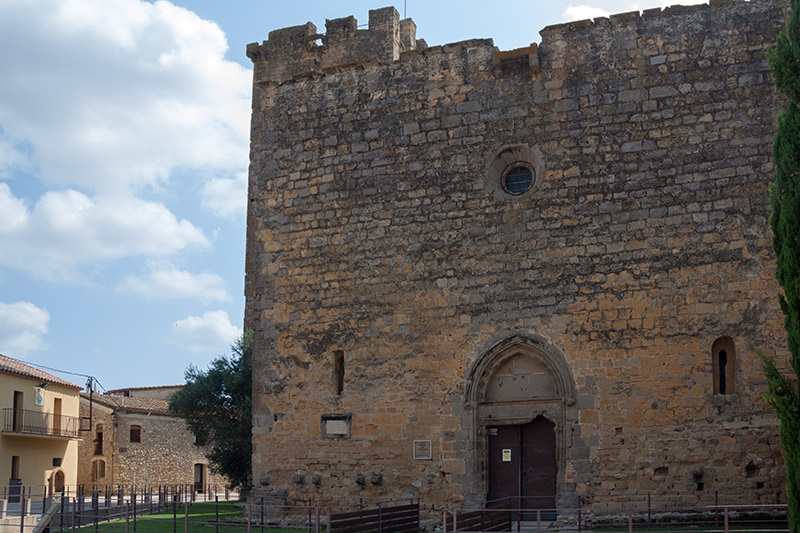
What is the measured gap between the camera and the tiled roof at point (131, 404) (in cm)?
3634

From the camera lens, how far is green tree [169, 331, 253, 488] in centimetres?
2083

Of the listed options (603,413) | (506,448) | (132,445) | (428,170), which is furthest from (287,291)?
(132,445)

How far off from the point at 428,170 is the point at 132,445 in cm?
2574

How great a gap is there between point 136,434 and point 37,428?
533 centimetres

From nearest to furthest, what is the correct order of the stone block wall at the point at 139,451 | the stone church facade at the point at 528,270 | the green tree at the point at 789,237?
the green tree at the point at 789,237 < the stone church facade at the point at 528,270 < the stone block wall at the point at 139,451

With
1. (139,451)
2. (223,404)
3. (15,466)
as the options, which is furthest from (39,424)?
(223,404)

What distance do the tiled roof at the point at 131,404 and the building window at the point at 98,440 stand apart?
39.6 inches

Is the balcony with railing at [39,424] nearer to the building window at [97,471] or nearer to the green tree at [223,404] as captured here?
the building window at [97,471]

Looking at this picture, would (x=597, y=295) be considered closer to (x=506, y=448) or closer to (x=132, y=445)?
(x=506, y=448)

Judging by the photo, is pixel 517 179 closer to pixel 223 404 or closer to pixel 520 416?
pixel 520 416

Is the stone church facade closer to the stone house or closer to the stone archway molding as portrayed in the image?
the stone archway molding

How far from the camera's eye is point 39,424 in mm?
32375

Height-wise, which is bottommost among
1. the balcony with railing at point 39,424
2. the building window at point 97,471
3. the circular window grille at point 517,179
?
the building window at point 97,471

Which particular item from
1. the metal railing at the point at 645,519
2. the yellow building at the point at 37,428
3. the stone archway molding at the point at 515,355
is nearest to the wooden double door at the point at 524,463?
the metal railing at the point at 645,519
